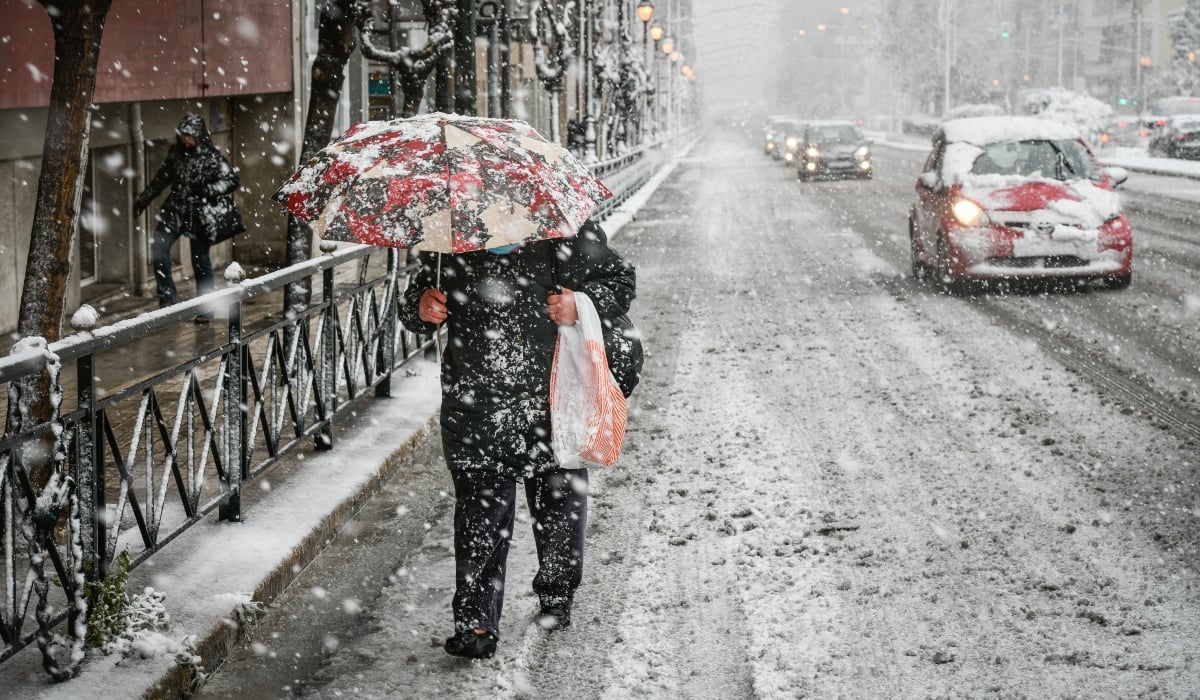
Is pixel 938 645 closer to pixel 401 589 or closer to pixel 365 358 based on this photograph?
pixel 401 589

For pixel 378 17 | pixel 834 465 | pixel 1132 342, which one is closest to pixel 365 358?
pixel 834 465

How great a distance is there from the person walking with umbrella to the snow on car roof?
11116 mm

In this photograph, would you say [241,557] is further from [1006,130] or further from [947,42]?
[947,42]

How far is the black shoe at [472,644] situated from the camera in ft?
16.0

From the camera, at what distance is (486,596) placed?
16.1 feet

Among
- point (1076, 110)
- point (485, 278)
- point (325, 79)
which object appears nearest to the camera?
point (485, 278)

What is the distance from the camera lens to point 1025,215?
551 inches

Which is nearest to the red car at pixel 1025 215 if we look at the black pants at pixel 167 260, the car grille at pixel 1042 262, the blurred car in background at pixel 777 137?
the car grille at pixel 1042 262

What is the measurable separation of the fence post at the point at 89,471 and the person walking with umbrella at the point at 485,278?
865 mm

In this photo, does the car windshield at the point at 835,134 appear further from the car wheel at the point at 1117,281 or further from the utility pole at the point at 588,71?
the car wheel at the point at 1117,281

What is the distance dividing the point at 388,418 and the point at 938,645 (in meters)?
4.37

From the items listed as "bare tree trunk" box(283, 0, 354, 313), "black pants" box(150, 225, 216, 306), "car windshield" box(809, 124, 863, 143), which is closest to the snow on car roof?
"bare tree trunk" box(283, 0, 354, 313)

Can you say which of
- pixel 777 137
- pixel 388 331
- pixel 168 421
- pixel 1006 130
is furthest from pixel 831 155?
pixel 168 421

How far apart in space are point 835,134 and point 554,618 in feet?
121
